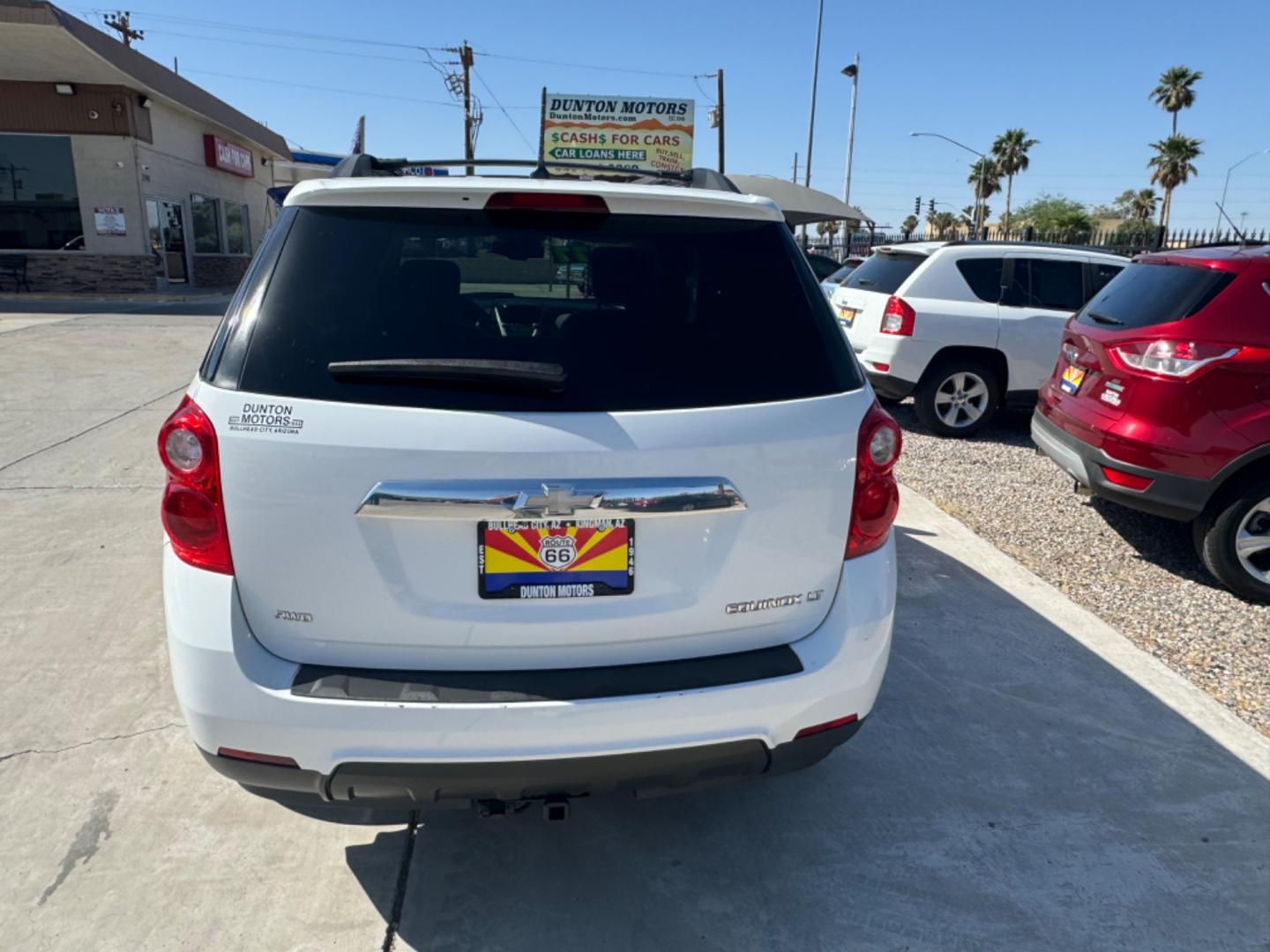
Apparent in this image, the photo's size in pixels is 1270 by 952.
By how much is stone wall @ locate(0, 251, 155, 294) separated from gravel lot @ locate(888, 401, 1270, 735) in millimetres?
20249

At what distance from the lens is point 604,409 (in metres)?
1.95

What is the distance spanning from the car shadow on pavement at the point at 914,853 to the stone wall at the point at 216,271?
2565 cm

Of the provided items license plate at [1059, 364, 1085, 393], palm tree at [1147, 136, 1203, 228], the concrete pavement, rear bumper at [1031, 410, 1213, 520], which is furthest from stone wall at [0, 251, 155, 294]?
palm tree at [1147, 136, 1203, 228]

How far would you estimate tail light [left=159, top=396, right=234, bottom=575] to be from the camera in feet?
6.23

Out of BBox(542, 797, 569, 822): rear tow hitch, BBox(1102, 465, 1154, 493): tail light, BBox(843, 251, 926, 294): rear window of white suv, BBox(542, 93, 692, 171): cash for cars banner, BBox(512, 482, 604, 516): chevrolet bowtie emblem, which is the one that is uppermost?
BBox(542, 93, 692, 171): cash for cars banner

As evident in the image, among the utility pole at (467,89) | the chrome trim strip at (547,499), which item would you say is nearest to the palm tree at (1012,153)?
the utility pole at (467,89)

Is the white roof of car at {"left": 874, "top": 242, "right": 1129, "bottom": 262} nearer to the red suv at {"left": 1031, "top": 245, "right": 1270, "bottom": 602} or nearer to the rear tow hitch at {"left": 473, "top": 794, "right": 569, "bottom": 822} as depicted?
the red suv at {"left": 1031, "top": 245, "right": 1270, "bottom": 602}

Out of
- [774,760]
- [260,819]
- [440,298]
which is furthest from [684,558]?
[260,819]

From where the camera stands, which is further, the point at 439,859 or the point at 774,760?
Answer: the point at 439,859

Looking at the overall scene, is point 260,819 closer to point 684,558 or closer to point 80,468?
point 684,558

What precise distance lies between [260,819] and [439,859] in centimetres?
60

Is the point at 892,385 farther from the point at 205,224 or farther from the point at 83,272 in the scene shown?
the point at 205,224

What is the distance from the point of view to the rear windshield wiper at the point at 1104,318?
489 cm

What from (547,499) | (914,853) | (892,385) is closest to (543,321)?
(547,499)
